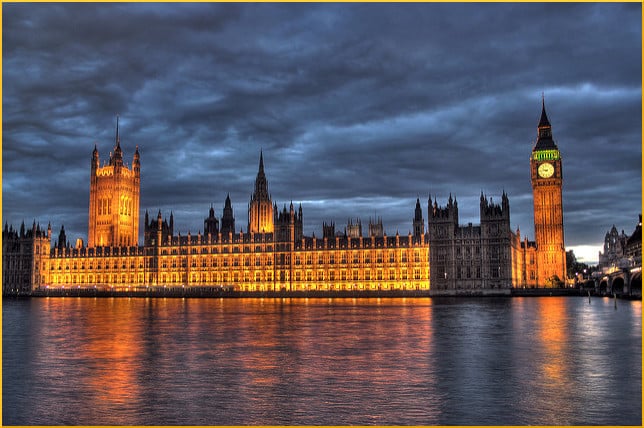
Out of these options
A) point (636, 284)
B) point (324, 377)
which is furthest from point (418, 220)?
point (324, 377)

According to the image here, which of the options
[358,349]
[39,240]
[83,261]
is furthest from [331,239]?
[358,349]

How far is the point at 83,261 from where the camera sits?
579ft

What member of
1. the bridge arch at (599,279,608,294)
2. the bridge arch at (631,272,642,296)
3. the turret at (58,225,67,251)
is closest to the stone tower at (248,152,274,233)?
the turret at (58,225,67,251)

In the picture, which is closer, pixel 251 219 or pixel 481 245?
pixel 481 245

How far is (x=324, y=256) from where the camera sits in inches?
6107

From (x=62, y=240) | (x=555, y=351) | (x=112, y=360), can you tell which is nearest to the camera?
(x=112, y=360)

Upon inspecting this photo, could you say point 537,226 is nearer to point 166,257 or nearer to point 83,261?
point 166,257

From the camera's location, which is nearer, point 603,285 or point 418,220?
point 603,285

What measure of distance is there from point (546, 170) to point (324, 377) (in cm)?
15763

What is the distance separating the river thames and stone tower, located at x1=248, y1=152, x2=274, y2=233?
14724 cm

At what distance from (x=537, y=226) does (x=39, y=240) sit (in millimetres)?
129085

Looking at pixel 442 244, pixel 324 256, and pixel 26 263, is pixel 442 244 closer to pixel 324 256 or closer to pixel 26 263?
pixel 324 256

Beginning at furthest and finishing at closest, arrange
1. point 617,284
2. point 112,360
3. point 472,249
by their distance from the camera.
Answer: point 472,249 → point 617,284 → point 112,360

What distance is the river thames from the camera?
19609 mm
